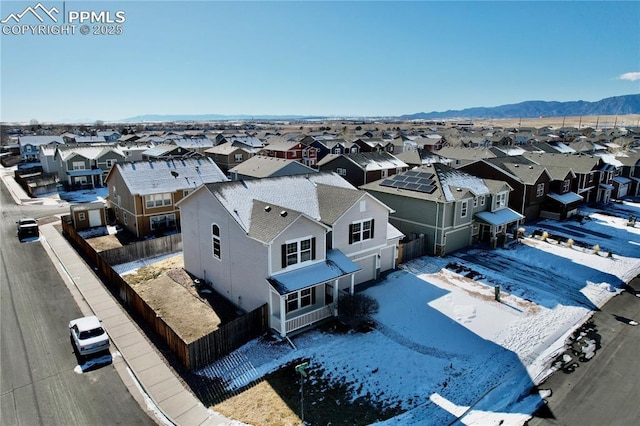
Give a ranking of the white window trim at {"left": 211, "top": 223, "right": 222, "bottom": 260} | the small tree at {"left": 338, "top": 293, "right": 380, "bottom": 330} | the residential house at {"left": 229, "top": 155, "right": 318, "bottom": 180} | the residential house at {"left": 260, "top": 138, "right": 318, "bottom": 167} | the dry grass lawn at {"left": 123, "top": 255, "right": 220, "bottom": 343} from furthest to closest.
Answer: the residential house at {"left": 260, "top": 138, "right": 318, "bottom": 167} < the residential house at {"left": 229, "top": 155, "right": 318, "bottom": 180} < the white window trim at {"left": 211, "top": 223, "right": 222, "bottom": 260} < the small tree at {"left": 338, "top": 293, "right": 380, "bottom": 330} < the dry grass lawn at {"left": 123, "top": 255, "right": 220, "bottom": 343}

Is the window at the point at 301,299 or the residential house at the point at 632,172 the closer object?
the window at the point at 301,299

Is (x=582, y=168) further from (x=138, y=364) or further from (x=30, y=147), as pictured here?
(x=30, y=147)

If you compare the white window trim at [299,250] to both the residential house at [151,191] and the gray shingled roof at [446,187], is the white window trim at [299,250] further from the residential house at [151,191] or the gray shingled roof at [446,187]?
the residential house at [151,191]

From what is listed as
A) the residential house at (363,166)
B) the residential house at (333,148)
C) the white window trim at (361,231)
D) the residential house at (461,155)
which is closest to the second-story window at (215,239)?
the white window trim at (361,231)

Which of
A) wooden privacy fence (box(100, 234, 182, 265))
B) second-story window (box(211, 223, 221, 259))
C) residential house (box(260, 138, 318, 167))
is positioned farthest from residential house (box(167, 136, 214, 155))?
second-story window (box(211, 223, 221, 259))

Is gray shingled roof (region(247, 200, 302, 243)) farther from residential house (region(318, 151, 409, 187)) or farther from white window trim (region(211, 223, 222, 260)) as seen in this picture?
residential house (region(318, 151, 409, 187))
